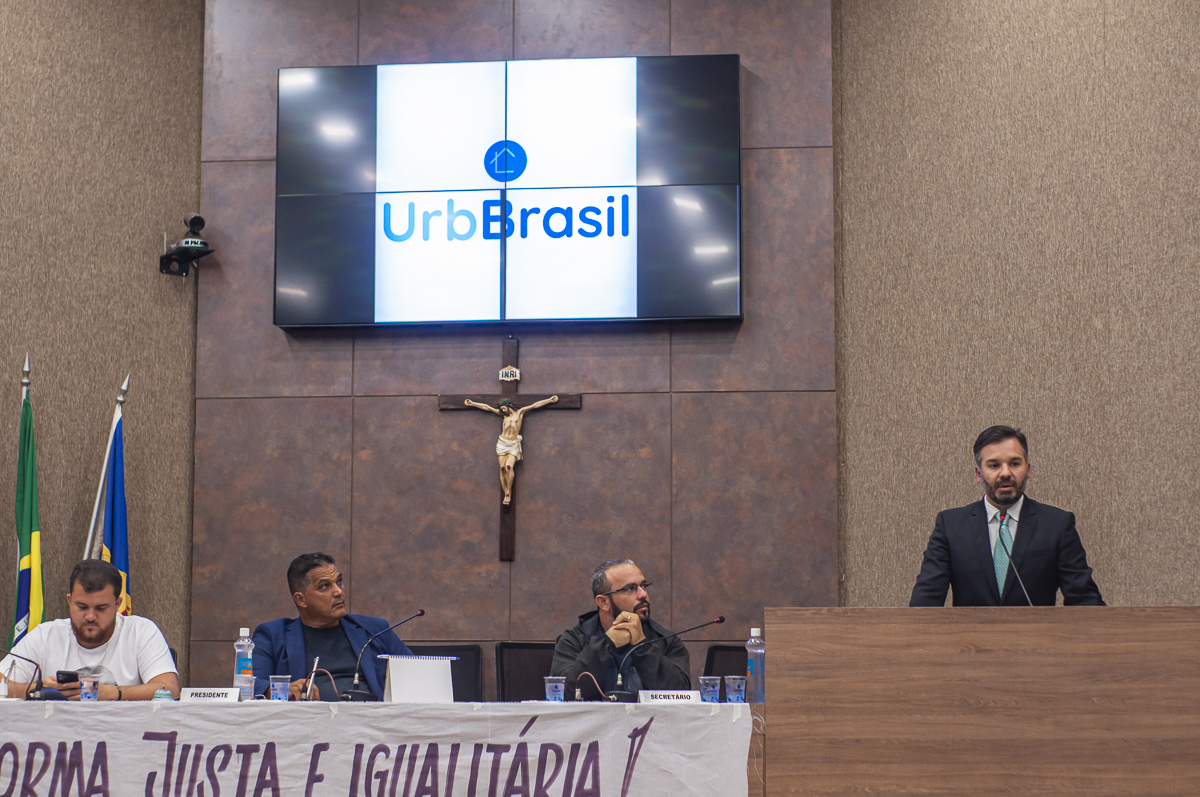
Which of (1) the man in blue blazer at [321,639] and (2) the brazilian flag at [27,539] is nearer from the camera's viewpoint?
→ (1) the man in blue blazer at [321,639]

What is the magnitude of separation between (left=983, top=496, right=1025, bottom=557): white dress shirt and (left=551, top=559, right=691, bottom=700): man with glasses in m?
1.02

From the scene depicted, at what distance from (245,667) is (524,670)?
98 centimetres

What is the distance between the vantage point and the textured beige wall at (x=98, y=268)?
4500mm

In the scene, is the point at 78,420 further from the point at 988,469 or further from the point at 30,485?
the point at 988,469

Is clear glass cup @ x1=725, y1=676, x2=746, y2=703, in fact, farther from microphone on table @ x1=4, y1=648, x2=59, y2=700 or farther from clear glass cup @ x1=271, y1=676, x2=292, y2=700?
microphone on table @ x1=4, y1=648, x2=59, y2=700

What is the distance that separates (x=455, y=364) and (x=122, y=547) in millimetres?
1594

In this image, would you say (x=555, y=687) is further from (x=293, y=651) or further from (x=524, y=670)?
(x=293, y=651)

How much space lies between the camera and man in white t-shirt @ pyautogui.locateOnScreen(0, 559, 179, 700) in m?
3.49

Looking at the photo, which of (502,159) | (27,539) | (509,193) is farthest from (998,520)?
(27,539)

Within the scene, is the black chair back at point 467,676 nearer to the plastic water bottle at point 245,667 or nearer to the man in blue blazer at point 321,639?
the man in blue blazer at point 321,639

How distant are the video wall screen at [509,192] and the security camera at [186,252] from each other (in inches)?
13.3

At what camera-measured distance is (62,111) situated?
15.5 feet

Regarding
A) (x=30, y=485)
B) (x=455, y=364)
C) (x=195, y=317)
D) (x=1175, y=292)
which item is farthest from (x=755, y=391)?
(x=30, y=485)

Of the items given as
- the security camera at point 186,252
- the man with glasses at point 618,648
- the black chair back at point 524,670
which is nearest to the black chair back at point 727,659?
the man with glasses at point 618,648
